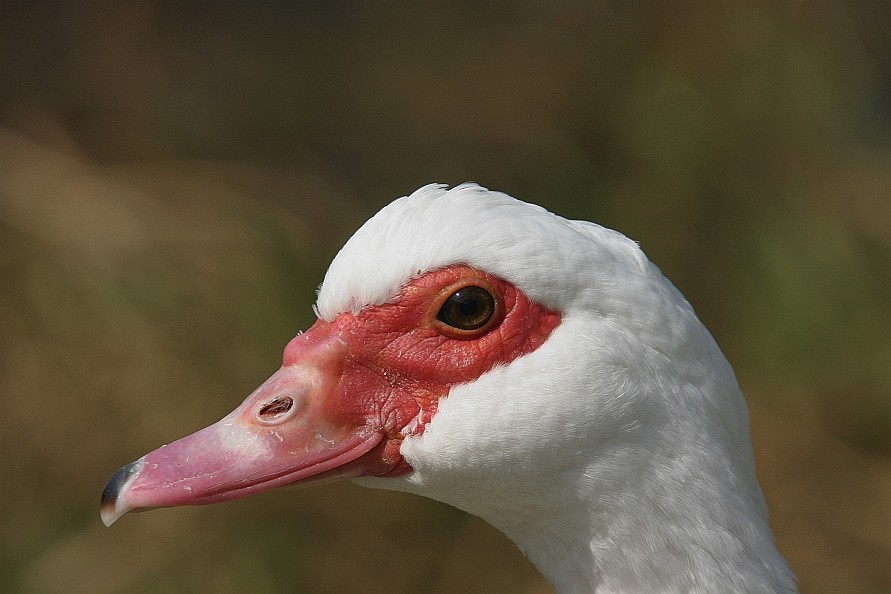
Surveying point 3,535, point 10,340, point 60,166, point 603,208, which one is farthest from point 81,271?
point 603,208

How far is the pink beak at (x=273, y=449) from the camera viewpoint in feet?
6.19

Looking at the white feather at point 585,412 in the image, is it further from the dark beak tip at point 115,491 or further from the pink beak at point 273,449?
the dark beak tip at point 115,491

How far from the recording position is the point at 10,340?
5.14 metres

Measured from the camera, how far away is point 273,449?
6.31 feet

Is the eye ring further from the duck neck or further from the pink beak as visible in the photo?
the duck neck

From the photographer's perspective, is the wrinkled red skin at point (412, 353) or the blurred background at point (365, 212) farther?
the blurred background at point (365, 212)

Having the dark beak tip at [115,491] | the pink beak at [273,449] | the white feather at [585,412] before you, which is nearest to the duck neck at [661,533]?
the white feather at [585,412]

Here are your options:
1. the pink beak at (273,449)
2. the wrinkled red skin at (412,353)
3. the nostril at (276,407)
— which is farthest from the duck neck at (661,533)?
the nostril at (276,407)

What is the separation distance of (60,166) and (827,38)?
4.40 metres

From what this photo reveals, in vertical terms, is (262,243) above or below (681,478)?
below

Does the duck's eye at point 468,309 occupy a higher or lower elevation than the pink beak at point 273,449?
higher

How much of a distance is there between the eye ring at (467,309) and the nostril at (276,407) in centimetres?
33

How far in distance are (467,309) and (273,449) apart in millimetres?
462

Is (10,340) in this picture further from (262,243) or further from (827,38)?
(827,38)
